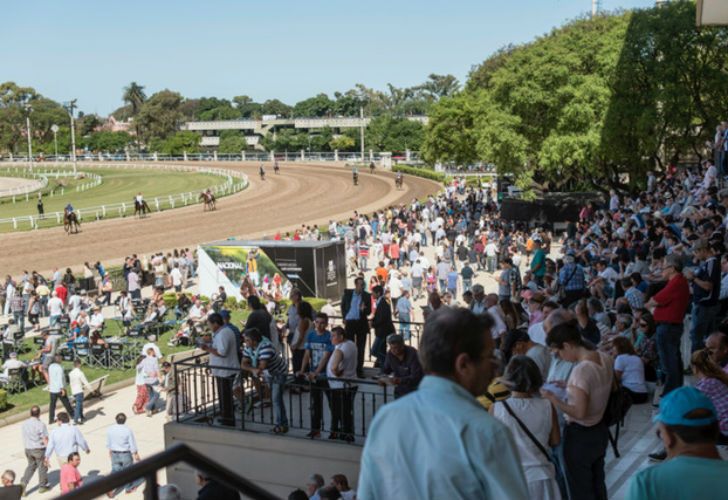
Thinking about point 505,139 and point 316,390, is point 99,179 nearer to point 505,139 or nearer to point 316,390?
point 505,139

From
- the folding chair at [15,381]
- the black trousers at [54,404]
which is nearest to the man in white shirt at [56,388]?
the black trousers at [54,404]

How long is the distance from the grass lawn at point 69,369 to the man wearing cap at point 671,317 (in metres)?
13.9

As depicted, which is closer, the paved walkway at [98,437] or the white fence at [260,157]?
the paved walkway at [98,437]

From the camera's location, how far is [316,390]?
10422 mm

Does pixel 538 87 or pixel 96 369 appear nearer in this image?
pixel 96 369

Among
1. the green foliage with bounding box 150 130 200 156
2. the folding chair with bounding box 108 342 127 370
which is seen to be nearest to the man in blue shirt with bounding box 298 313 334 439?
the folding chair with bounding box 108 342 127 370

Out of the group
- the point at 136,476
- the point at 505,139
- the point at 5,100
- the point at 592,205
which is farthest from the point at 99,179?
the point at 136,476

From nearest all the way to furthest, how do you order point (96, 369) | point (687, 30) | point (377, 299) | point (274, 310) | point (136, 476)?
point (136, 476)
point (377, 299)
point (96, 369)
point (274, 310)
point (687, 30)

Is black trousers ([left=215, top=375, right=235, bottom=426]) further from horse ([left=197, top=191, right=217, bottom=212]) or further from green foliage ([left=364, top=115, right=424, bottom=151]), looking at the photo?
green foliage ([left=364, top=115, right=424, bottom=151])

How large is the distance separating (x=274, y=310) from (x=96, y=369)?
4.98 metres

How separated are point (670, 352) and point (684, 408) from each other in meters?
7.02

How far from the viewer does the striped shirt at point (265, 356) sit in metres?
10.9

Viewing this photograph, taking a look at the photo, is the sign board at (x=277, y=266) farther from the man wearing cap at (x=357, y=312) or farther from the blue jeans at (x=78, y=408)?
the man wearing cap at (x=357, y=312)

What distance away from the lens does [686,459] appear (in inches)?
122
